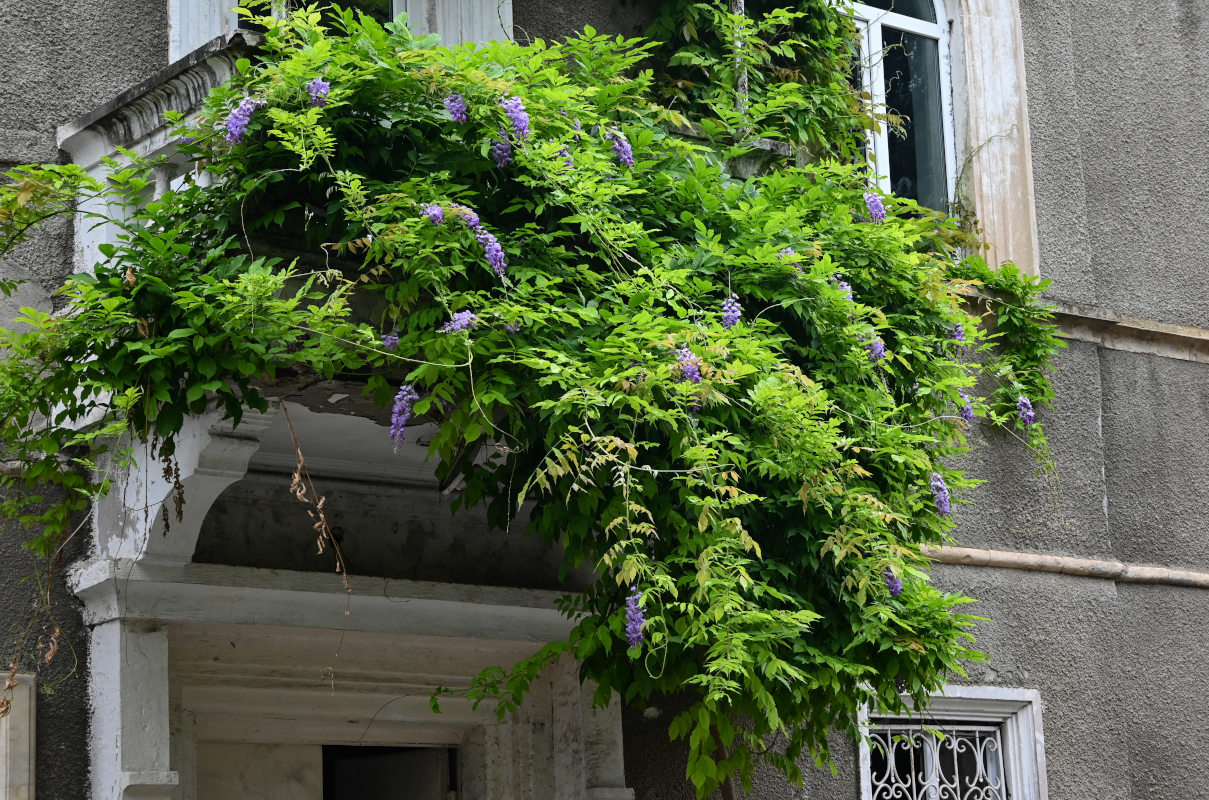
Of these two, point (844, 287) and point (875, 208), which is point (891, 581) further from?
point (875, 208)

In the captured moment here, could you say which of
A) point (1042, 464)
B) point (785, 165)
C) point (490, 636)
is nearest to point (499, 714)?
point (490, 636)

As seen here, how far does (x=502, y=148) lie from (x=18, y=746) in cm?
247

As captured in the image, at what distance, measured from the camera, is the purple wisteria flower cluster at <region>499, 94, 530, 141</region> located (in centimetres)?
448

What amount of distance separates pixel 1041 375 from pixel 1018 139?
142cm

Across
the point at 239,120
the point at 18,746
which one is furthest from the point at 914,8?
the point at 18,746

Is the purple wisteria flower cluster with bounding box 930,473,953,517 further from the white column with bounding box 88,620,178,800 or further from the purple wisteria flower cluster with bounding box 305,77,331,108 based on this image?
the white column with bounding box 88,620,178,800

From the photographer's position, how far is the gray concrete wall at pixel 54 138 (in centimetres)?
486

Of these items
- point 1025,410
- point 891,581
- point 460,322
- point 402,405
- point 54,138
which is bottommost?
point 891,581

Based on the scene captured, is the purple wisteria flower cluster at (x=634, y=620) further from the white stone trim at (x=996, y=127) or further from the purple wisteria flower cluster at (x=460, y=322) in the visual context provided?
the white stone trim at (x=996, y=127)

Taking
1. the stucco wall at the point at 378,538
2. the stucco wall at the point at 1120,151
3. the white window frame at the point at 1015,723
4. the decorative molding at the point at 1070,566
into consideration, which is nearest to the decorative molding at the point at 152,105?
the stucco wall at the point at 378,538

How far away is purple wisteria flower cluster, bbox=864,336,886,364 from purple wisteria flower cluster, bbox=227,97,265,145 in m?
2.25

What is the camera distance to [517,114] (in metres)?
4.48

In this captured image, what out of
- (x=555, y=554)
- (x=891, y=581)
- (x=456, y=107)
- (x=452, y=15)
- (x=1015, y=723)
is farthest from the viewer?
(x=1015, y=723)

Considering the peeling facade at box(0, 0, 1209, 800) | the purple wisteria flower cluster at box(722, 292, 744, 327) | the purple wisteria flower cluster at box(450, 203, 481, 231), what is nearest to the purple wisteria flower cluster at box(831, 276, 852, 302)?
the purple wisteria flower cluster at box(722, 292, 744, 327)
